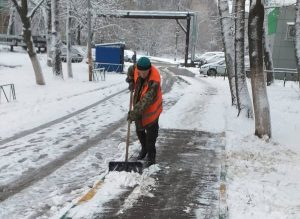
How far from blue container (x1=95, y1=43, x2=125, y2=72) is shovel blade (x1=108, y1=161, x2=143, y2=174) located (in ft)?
82.7

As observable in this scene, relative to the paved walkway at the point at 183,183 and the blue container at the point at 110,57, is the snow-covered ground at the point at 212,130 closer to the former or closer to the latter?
the paved walkway at the point at 183,183

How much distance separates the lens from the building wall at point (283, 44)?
111 feet

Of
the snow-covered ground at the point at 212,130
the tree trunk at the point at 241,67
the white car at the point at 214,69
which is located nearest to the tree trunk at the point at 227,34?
the tree trunk at the point at 241,67

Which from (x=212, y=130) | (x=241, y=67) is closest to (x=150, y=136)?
(x=212, y=130)

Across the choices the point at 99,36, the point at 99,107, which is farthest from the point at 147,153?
the point at 99,36

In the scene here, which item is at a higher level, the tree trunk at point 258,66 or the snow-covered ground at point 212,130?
the tree trunk at point 258,66

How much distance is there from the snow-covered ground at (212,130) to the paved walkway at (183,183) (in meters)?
0.22

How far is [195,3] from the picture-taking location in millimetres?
84812

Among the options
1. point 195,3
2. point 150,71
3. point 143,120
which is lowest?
point 143,120

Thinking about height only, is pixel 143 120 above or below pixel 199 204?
above

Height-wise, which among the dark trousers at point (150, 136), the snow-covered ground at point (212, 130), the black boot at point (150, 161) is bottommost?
the snow-covered ground at point (212, 130)

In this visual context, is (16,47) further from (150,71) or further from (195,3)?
(195,3)

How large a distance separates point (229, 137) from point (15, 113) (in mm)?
5970

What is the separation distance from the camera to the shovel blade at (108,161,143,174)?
6.90 metres
